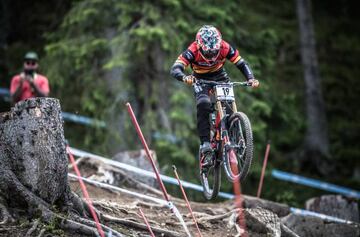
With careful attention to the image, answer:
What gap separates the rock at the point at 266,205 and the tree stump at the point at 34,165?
407 centimetres

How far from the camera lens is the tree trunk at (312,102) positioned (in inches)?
747

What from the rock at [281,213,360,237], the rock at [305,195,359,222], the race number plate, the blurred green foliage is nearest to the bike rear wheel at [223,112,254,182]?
the race number plate

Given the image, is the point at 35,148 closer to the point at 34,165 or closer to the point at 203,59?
the point at 34,165

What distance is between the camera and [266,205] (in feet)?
33.4

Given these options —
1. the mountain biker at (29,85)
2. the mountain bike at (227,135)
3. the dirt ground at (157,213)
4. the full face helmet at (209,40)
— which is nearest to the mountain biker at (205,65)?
the full face helmet at (209,40)

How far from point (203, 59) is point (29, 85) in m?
4.27

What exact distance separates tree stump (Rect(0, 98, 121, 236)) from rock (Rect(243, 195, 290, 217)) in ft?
13.4

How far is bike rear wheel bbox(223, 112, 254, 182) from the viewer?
300 inches

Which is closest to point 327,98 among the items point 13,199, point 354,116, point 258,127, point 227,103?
point 354,116

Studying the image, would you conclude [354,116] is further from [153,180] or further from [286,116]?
[153,180]

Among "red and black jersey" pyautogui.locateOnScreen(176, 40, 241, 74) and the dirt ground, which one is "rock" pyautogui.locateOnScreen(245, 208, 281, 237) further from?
"red and black jersey" pyautogui.locateOnScreen(176, 40, 241, 74)

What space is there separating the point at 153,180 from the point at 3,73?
9375mm

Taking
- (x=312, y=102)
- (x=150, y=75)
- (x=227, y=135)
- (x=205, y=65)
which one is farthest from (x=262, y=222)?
(x=312, y=102)

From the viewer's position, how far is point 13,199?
659cm
